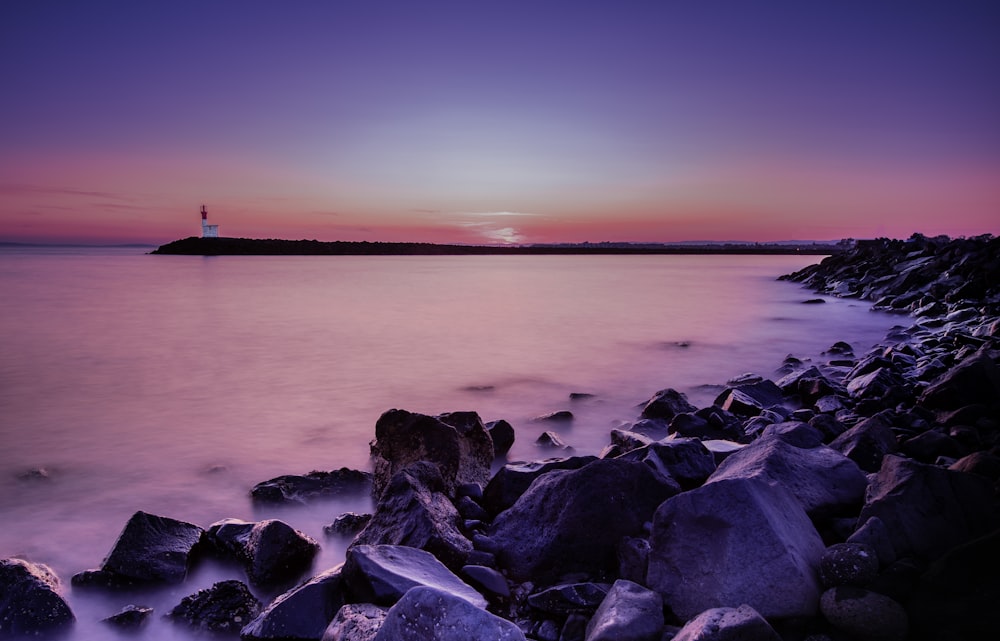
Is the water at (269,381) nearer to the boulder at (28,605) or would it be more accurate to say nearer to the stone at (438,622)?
the boulder at (28,605)

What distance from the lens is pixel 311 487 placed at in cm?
476

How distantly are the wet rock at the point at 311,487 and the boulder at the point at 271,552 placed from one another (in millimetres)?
923

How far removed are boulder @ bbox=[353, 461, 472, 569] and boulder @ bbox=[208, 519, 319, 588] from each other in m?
0.32

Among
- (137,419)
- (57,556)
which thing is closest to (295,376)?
(137,419)

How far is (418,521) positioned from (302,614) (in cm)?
75

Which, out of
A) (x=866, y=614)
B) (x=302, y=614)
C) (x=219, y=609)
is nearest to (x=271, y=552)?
(x=219, y=609)

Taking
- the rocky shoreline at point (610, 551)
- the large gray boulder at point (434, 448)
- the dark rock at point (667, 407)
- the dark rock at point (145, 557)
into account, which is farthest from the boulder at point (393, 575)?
the dark rock at point (667, 407)

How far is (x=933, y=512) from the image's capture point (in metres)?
2.83

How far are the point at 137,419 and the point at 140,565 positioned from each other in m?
4.59

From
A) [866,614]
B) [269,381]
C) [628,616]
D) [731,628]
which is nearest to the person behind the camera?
[731,628]

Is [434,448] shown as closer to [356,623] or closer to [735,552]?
[356,623]

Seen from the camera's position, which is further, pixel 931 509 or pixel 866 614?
pixel 931 509

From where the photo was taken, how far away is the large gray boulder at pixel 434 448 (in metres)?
4.35

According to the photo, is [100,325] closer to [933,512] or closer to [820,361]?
[820,361]
